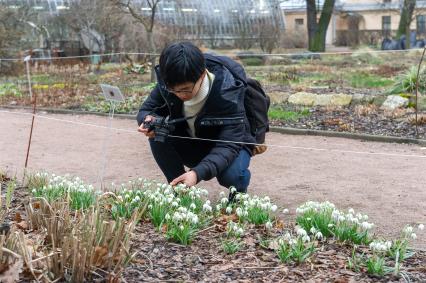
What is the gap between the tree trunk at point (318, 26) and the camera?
32.0m

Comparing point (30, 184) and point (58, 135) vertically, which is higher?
point (30, 184)

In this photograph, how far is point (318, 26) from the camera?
32.2 meters

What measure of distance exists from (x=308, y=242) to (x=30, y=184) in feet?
6.83

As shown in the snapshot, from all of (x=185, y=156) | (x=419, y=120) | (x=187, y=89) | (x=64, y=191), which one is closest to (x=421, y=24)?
(x=419, y=120)

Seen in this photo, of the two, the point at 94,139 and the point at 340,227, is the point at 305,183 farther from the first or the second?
the point at 94,139

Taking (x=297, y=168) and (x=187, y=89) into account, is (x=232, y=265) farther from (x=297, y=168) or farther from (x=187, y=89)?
(x=297, y=168)

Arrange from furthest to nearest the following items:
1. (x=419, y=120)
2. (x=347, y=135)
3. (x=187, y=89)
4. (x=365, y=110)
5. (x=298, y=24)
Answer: (x=298, y=24)
(x=365, y=110)
(x=419, y=120)
(x=347, y=135)
(x=187, y=89)

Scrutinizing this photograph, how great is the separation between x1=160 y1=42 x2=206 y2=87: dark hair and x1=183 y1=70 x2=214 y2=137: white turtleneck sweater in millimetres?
276

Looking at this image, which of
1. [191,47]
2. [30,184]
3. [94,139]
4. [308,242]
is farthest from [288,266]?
[94,139]

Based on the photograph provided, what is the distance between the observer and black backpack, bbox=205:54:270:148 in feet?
15.1

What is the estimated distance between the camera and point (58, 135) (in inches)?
392

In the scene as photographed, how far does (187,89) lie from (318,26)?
94.9 ft

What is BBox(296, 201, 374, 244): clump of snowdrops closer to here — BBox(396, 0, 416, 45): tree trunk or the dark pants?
Result: the dark pants

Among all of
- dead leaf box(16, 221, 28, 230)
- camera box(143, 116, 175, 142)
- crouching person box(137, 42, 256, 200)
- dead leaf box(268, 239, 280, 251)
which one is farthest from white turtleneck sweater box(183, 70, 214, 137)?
dead leaf box(16, 221, 28, 230)
